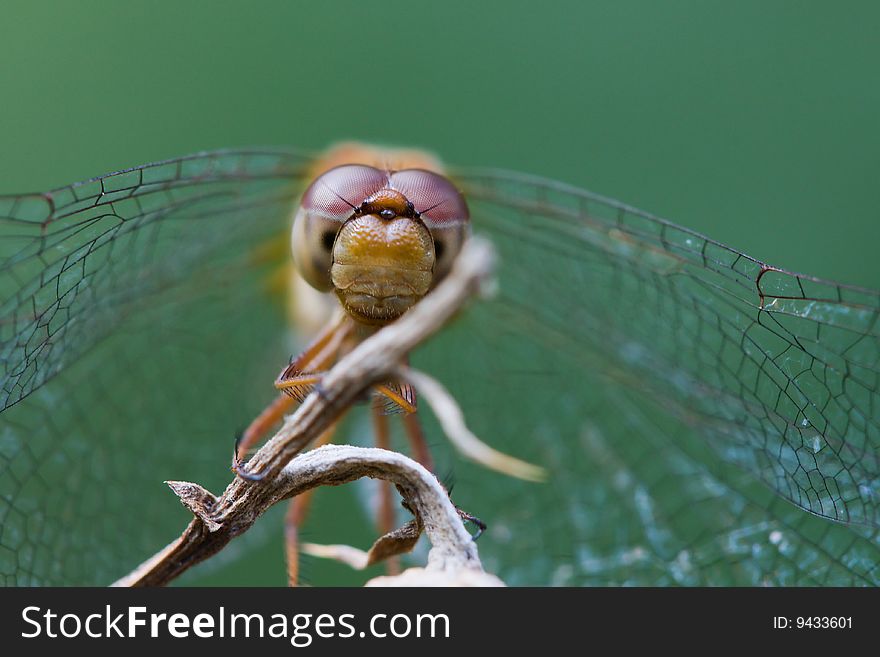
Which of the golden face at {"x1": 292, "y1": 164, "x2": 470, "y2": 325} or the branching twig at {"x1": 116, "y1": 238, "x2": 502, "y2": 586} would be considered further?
the golden face at {"x1": 292, "y1": 164, "x2": 470, "y2": 325}

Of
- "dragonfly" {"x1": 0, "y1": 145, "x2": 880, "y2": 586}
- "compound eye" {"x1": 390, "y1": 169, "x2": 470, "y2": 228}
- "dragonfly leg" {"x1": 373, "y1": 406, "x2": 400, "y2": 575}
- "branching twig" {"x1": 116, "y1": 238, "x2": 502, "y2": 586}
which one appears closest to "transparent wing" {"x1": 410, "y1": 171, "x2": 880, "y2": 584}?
"dragonfly" {"x1": 0, "y1": 145, "x2": 880, "y2": 586}

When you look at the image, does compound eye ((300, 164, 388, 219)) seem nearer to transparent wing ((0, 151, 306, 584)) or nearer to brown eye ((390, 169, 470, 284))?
brown eye ((390, 169, 470, 284))

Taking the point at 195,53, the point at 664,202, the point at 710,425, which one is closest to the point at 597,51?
the point at 664,202

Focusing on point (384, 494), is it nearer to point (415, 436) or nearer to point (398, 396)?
point (415, 436)

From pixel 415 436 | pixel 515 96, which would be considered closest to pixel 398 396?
pixel 415 436

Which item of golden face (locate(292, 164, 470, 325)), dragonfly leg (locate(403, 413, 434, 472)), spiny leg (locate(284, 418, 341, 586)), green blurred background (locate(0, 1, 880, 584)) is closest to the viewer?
golden face (locate(292, 164, 470, 325))
